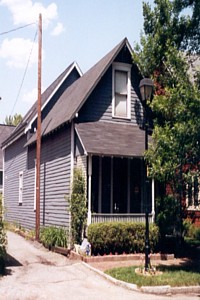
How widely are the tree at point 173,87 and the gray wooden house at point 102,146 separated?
1.36 meters

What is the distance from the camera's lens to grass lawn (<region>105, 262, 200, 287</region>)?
33.1ft

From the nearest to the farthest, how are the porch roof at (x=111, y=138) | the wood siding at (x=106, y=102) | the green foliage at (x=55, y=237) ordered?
the porch roof at (x=111, y=138) < the green foliage at (x=55, y=237) < the wood siding at (x=106, y=102)

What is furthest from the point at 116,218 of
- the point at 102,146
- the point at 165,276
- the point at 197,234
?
the point at 197,234

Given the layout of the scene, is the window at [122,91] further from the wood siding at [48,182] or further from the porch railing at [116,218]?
the porch railing at [116,218]

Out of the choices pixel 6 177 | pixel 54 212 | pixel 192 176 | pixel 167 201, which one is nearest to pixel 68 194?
pixel 54 212

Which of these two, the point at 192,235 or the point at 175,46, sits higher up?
the point at 175,46

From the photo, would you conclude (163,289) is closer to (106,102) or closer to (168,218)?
(168,218)

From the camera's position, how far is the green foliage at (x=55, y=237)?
1533 cm

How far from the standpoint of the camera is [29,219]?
21281mm

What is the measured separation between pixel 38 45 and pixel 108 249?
9.96 metres

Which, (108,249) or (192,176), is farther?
(108,249)

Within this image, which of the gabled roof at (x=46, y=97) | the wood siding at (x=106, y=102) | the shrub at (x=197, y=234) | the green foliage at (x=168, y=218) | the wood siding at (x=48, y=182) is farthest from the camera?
the gabled roof at (x=46, y=97)

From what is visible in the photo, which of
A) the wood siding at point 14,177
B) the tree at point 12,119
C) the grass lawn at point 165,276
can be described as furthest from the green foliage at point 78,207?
the tree at point 12,119

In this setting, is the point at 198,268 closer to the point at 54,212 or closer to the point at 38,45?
the point at 54,212
